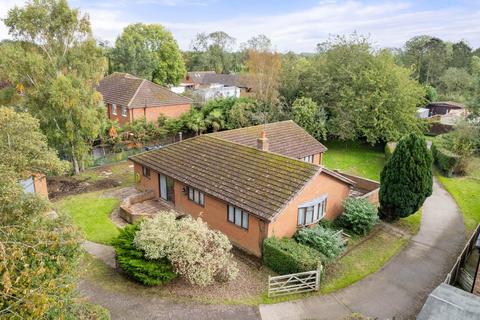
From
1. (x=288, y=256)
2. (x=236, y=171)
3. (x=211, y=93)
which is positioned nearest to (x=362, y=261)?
(x=288, y=256)

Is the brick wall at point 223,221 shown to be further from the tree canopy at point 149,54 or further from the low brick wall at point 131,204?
the tree canopy at point 149,54

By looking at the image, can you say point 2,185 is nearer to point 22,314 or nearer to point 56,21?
point 22,314

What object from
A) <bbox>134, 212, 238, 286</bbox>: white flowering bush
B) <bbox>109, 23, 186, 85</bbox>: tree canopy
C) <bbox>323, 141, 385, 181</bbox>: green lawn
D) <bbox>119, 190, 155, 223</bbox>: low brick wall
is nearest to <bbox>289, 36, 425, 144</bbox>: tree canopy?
<bbox>323, 141, 385, 181</bbox>: green lawn

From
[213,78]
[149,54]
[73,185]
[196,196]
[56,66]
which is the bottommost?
[73,185]

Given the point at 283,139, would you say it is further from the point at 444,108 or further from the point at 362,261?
the point at 444,108

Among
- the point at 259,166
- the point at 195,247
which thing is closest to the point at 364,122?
the point at 259,166

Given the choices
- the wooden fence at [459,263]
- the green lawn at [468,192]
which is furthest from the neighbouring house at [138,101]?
the wooden fence at [459,263]
